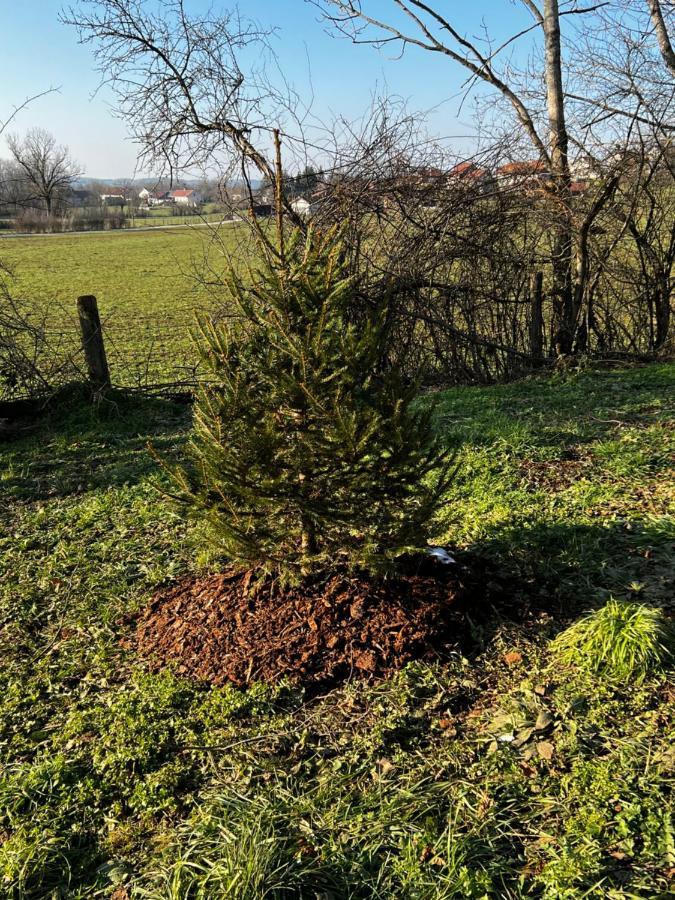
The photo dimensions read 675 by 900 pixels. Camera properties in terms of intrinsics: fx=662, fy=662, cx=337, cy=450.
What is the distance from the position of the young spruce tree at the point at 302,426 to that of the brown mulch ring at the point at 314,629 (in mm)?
305

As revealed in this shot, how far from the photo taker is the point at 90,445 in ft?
22.8

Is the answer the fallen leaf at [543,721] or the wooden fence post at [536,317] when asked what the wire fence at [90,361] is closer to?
the fallen leaf at [543,721]

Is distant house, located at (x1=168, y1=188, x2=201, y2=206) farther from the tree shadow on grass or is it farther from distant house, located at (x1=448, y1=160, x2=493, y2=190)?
distant house, located at (x1=448, y1=160, x2=493, y2=190)

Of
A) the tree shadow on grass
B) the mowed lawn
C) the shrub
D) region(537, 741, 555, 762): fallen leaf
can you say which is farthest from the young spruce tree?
the tree shadow on grass

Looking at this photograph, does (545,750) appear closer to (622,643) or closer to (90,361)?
(622,643)

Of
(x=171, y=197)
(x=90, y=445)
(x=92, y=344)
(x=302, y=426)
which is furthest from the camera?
(x=171, y=197)

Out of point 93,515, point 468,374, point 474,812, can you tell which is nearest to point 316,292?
point 474,812

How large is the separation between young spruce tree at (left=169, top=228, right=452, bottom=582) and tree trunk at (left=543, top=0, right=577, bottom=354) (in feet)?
21.3

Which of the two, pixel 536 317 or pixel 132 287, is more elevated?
pixel 132 287

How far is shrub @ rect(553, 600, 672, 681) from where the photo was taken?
9.41 feet

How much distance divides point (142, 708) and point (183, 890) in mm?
1048

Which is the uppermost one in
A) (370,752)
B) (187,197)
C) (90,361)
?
(187,197)

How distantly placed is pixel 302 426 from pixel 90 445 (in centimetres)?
457

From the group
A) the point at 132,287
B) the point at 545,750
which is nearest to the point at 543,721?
the point at 545,750
